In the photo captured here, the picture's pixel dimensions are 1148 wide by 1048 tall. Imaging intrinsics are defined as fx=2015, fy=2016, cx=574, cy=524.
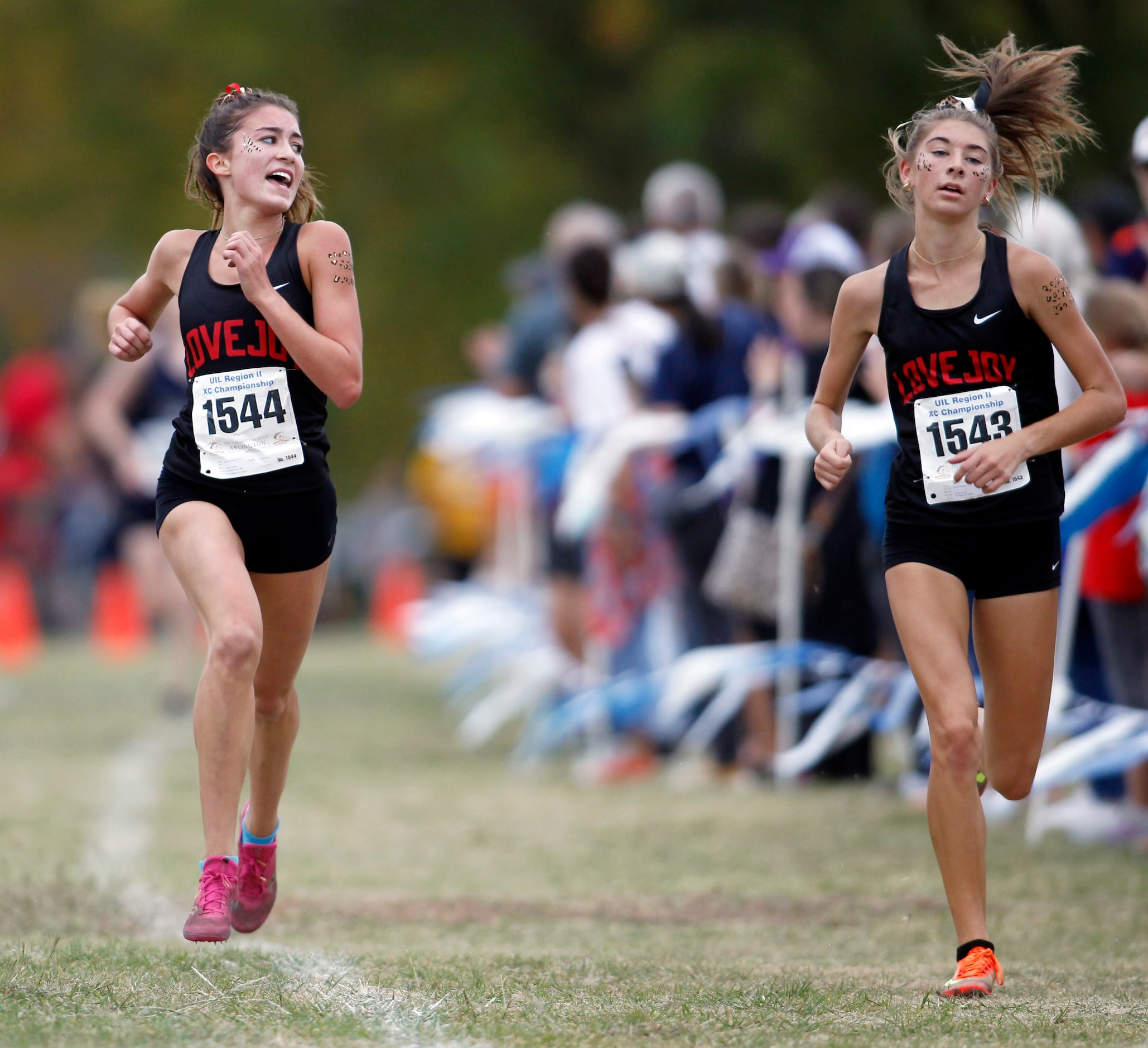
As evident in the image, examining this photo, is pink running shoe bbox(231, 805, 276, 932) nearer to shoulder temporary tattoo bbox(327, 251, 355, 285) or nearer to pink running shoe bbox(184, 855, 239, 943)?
pink running shoe bbox(184, 855, 239, 943)

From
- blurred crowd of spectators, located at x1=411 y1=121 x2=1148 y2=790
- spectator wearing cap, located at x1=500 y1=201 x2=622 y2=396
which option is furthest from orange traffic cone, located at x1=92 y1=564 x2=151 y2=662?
blurred crowd of spectators, located at x1=411 y1=121 x2=1148 y2=790

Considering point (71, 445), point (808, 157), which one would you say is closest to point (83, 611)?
point (71, 445)

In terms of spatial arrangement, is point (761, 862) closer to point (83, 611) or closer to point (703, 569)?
point (703, 569)

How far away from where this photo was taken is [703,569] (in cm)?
928

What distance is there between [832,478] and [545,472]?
225 inches

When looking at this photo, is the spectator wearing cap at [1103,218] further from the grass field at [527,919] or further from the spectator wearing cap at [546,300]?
the grass field at [527,919]

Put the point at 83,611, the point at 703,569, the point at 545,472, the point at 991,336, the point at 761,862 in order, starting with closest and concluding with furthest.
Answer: the point at 991,336, the point at 761,862, the point at 703,569, the point at 545,472, the point at 83,611

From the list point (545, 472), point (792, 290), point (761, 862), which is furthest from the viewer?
point (545, 472)

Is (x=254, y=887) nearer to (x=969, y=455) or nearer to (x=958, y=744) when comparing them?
(x=958, y=744)

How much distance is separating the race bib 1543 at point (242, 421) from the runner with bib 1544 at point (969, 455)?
4.31 ft

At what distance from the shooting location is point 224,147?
5055 millimetres

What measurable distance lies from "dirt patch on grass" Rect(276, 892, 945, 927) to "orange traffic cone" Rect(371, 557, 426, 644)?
1288 cm

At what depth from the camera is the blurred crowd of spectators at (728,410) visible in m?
7.68

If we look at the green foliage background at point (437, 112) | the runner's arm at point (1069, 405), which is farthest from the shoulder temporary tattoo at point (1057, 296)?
the green foliage background at point (437, 112)
